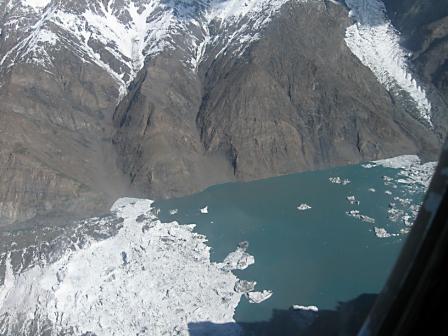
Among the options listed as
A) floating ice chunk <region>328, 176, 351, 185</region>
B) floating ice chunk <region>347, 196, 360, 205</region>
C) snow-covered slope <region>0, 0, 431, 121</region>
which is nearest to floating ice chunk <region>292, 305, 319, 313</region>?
floating ice chunk <region>347, 196, 360, 205</region>

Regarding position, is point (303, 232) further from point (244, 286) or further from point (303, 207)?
point (244, 286)

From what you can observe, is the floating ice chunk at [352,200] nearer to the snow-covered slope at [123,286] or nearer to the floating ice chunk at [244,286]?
the snow-covered slope at [123,286]

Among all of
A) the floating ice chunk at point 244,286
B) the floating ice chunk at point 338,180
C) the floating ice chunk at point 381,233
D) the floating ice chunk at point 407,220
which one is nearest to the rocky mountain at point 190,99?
the floating ice chunk at point 338,180

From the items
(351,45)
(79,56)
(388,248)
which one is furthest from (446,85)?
(79,56)

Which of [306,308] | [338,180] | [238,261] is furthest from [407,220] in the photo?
[306,308]

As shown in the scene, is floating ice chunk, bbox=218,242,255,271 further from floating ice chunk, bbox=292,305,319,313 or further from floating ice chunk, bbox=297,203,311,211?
floating ice chunk, bbox=297,203,311,211
